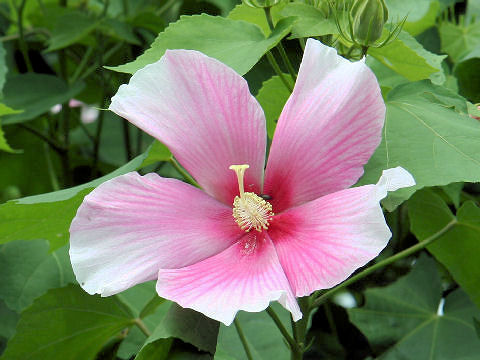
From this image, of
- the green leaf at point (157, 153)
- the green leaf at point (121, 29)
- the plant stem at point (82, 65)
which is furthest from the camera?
the plant stem at point (82, 65)

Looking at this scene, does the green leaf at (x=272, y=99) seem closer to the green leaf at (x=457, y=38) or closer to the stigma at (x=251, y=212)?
the stigma at (x=251, y=212)

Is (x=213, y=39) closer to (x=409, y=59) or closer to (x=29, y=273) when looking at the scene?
(x=409, y=59)

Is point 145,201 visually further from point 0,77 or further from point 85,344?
point 0,77

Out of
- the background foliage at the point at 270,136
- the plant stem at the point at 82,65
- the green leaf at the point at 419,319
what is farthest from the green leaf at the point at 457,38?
the plant stem at the point at 82,65

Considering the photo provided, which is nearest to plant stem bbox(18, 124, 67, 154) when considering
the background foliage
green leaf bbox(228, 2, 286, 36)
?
the background foliage

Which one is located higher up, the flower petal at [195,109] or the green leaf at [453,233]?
the flower petal at [195,109]

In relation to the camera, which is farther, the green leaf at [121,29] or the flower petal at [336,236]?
the green leaf at [121,29]
